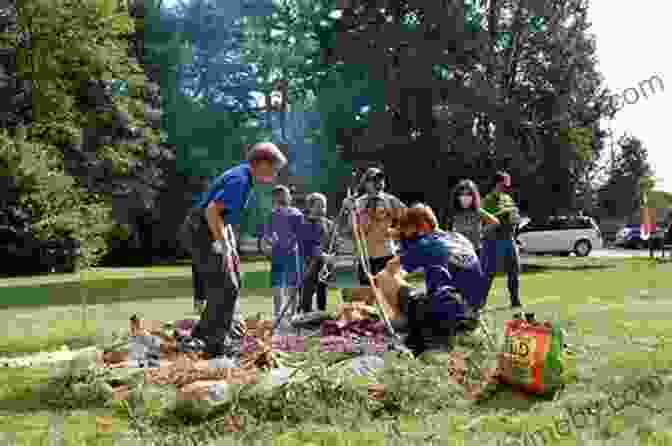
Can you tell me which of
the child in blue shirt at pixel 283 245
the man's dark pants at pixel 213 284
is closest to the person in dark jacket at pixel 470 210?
the child in blue shirt at pixel 283 245

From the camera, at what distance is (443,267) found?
547 cm

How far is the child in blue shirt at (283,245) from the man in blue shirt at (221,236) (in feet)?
7.88

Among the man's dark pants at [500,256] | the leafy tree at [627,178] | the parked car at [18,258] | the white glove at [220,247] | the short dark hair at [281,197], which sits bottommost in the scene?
the parked car at [18,258]

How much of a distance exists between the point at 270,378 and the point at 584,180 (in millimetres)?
22508

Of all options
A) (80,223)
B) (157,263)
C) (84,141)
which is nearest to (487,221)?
(80,223)

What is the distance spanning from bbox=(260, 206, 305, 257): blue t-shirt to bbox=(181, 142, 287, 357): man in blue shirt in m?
2.44

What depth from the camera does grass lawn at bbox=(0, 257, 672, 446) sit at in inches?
150

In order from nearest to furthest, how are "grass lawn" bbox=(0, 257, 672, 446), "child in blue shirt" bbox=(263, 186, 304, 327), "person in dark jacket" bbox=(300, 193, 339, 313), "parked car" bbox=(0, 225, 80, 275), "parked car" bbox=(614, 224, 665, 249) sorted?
1. "grass lawn" bbox=(0, 257, 672, 446)
2. "child in blue shirt" bbox=(263, 186, 304, 327)
3. "person in dark jacket" bbox=(300, 193, 339, 313)
4. "parked car" bbox=(0, 225, 80, 275)
5. "parked car" bbox=(614, 224, 665, 249)

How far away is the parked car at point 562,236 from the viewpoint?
2870cm

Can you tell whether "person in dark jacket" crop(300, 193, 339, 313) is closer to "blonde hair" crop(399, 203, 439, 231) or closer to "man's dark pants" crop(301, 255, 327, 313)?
"man's dark pants" crop(301, 255, 327, 313)

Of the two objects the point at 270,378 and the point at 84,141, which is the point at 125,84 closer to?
the point at 84,141

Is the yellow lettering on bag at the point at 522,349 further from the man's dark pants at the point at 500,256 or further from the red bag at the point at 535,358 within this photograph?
the man's dark pants at the point at 500,256

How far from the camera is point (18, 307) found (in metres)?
12.5

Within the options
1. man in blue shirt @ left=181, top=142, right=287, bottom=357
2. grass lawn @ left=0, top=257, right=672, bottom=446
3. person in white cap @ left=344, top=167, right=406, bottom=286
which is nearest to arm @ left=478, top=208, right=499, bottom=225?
grass lawn @ left=0, top=257, right=672, bottom=446
